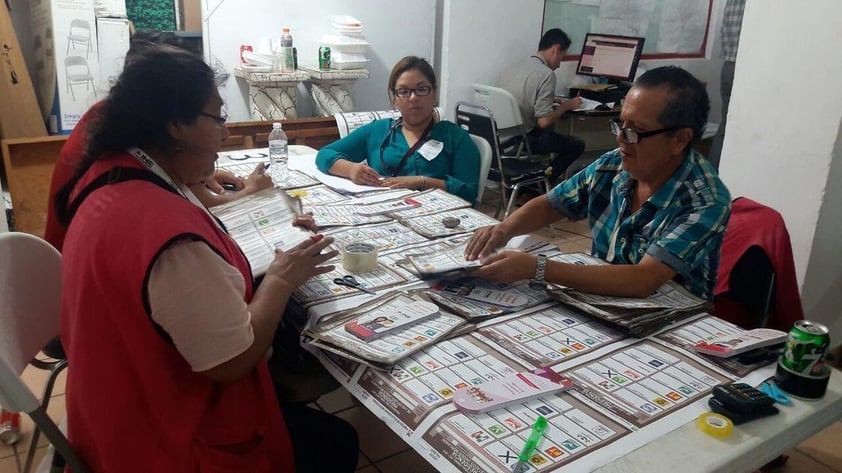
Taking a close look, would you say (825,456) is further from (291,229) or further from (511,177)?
(511,177)

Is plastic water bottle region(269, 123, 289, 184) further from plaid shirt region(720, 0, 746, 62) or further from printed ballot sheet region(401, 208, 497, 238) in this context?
plaid shirt region(720, 0, 746, 62)

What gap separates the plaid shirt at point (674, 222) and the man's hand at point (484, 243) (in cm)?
34

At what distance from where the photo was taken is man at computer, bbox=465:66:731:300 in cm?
156

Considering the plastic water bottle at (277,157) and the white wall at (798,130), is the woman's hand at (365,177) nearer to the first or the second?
the plastic water bottle at (277,157)

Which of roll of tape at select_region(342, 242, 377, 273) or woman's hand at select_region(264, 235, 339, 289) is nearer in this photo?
woman's hand at select_region(264, 235, 339, 289)

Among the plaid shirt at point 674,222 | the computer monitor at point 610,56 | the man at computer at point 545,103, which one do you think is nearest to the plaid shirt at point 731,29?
the computer monitor at point 610,56

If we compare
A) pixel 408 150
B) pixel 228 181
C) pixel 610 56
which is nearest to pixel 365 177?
pixel 408 150

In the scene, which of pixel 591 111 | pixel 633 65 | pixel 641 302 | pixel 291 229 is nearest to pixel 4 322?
pixel 291 229

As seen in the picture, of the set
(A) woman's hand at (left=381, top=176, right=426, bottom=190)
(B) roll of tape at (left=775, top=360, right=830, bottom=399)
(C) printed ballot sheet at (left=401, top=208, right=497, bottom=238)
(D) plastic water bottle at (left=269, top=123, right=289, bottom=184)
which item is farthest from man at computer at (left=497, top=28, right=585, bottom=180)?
(B) roll of tape at (left=775, top=360, right=830, bottom=399)

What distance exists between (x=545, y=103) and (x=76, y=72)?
3.15 meters

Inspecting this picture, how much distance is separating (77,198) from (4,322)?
1.08 ft

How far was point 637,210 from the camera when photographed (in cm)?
181

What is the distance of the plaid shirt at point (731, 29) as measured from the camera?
5.42m

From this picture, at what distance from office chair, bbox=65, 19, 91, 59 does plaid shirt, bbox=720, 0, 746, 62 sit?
193 inches
